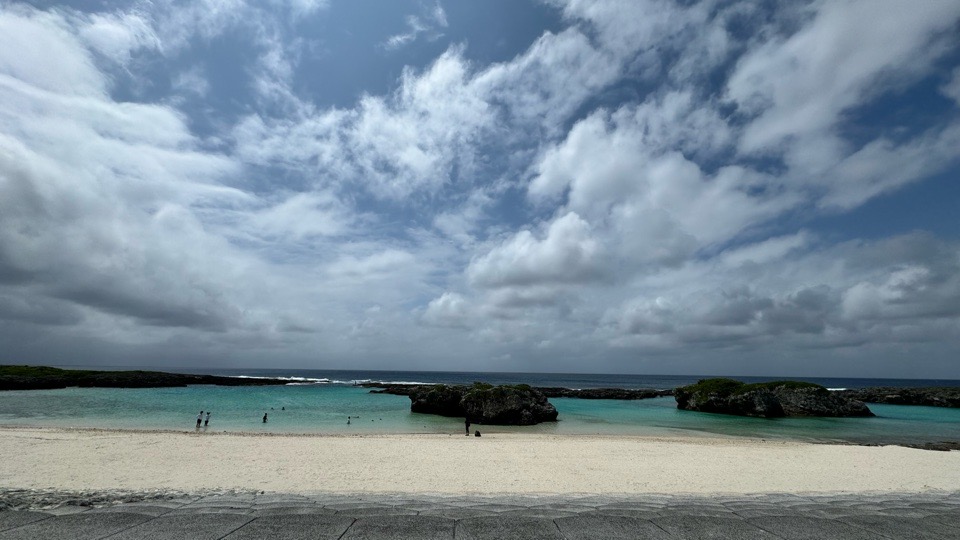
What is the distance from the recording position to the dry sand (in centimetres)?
1703

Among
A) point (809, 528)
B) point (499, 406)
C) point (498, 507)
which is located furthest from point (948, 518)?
point (499, 406)

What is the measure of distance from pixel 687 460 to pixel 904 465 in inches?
458

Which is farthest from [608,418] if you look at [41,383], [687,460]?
[41,383]

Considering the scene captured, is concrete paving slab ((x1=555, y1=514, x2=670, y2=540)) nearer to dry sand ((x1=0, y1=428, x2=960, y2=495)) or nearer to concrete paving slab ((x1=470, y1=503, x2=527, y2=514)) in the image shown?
concrete paving slab ((x1=470, y1=503, x2=527, y2=514))

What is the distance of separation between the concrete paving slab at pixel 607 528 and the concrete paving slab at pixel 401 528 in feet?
7.29

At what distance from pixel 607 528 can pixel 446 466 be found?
554 inches

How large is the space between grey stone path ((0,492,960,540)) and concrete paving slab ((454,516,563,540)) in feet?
0.06

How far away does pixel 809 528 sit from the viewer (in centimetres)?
895

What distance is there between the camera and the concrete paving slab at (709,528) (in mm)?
8359

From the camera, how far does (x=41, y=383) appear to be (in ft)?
280

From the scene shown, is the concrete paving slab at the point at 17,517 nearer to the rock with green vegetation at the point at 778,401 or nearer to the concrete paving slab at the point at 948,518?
the concrete paving slab at the point at 948,518

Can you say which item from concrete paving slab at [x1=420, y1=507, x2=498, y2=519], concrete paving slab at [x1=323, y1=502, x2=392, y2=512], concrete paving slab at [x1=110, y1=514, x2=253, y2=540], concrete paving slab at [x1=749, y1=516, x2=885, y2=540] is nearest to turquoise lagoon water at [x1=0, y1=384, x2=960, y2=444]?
concrete paving slab at [x1=323, y1=502, x2=392, y2=512]

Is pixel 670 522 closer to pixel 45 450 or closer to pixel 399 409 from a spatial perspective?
pixel 45 450

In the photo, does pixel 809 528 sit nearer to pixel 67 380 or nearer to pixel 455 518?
pixel 455 518
